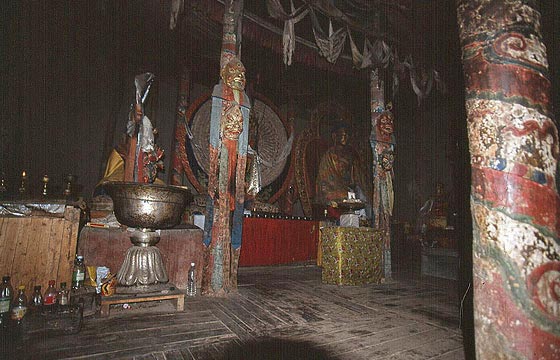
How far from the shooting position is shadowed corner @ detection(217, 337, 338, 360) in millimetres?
1810

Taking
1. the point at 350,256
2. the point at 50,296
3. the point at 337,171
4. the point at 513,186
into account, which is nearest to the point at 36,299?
the point at 50,296

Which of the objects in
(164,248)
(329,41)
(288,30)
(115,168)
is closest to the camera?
(164,248)

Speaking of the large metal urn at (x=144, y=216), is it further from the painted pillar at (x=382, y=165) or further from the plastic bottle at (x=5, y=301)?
the painted pillar at (x=382, y=165)

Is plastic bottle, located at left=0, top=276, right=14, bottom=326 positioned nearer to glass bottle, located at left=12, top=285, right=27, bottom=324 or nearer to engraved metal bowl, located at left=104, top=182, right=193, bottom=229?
glass bottle, located at left=12, top=285, right=27, bottom=324

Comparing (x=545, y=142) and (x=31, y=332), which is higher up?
(x=545, y=142)

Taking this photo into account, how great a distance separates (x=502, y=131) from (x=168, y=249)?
3663 mm

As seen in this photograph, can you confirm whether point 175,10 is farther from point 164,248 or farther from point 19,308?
point 19,308

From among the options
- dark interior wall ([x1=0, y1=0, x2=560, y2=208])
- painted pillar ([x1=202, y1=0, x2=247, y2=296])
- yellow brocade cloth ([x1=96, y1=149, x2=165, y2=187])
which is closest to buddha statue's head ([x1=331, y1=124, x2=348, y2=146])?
dark interior wall ([x1=0, y1=0, x2=560, y2=208])

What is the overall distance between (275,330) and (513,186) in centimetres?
200

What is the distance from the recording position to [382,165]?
515 cm

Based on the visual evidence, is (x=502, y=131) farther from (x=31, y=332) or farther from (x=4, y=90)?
(x=4, y=90)

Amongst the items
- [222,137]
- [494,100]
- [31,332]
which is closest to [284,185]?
[222,137]

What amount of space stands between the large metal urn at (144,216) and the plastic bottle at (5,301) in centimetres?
80

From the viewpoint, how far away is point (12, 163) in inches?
183
